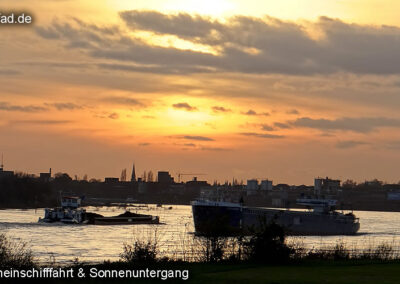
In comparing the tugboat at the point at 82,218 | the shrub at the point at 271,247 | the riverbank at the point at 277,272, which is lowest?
the tugboat at the point at 82,218

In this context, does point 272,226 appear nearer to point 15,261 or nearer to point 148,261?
point 148,261

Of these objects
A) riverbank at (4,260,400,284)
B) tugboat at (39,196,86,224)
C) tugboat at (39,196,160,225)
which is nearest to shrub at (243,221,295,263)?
riverbank at (4,260,400,284)

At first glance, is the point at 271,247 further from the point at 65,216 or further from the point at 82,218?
the point at 65,216

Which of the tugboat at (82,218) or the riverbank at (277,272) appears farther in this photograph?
the tugboat at (82,218)

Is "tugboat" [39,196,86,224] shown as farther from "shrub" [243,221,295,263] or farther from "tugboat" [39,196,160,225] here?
"shrub" [243,221,295,263]

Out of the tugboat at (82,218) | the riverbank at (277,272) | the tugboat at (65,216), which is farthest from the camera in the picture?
the tugboat at (82,218)

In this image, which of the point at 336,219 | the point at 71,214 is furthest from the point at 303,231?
the point at 71,214

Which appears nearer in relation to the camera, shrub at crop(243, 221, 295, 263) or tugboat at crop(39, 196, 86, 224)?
shrub at crop(243, 221, 295, 263)

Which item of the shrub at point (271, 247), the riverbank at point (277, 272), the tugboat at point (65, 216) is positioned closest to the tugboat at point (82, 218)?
the tugboat at point (65, 216)

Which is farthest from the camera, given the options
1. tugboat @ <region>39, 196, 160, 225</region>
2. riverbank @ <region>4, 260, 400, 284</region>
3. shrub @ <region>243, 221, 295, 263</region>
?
tugboat @ <region>39, 196, 160, 225</region>

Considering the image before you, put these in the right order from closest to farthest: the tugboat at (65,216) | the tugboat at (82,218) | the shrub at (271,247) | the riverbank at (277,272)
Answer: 1. the riverbank at (277,272)
2. the shrub at (271,247)
3. the tugboat at (65,216)
4. the tugboat at (82,218)

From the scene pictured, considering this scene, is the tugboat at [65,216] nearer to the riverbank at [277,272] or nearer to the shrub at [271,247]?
the shrub at [271,247]

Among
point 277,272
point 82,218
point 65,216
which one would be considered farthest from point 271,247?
point 65,216

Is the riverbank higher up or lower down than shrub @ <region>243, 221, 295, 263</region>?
lower down
